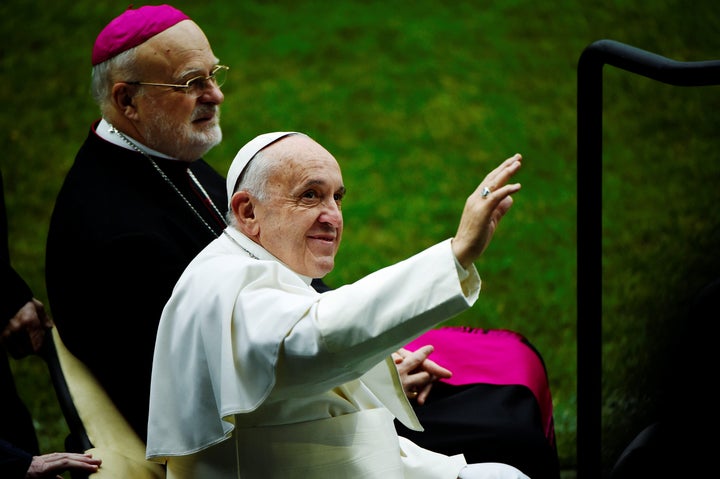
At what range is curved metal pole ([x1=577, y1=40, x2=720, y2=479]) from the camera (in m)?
2.15

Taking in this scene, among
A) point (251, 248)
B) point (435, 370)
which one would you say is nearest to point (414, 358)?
point (435, 370)

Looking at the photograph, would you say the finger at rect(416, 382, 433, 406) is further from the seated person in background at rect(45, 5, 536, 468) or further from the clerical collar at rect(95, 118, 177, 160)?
the clerical collar at rect(95, 118, 177, 160)

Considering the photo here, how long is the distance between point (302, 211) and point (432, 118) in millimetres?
5539

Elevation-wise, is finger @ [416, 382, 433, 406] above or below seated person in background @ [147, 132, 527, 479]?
below

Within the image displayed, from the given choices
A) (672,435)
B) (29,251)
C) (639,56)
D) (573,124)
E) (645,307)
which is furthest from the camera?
(573,124)

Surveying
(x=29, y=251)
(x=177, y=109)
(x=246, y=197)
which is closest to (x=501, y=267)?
(x=29, y=251)

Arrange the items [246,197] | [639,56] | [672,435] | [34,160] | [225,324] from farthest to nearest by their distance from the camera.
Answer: [34,160] < [672,435] < [246,197] < [225,324] < [639,56]

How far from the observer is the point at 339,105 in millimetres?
8062

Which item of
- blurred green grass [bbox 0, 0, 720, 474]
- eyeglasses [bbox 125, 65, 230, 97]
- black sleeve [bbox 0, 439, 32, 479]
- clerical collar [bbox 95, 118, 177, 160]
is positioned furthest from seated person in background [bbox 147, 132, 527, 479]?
blurred green grass [bbox 0, 0, 720, 474]

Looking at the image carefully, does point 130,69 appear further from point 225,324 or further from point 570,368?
point 570,368

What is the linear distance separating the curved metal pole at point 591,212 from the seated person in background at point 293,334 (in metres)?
0.17

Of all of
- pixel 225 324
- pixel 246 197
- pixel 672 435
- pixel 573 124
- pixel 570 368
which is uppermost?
pixel 246 197

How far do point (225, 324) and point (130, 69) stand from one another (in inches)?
57.4

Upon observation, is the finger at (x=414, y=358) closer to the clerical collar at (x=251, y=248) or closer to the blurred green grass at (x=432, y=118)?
the clerical collar at (x=251, y=248)
